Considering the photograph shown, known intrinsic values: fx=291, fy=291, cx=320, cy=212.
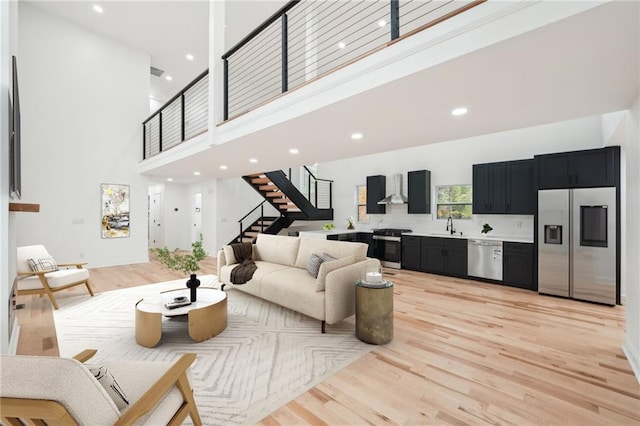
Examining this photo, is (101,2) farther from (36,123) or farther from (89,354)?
(89,354)

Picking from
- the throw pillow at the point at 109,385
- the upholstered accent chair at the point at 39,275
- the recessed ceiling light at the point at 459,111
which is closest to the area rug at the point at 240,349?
the upholstered accent chair at the point at 39,275

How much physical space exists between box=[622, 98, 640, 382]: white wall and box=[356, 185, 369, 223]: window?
19.6 ft

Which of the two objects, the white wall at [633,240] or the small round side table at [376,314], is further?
the small round side table at [376,314]

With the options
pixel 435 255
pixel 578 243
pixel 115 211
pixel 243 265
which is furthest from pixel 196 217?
pixel 578 243

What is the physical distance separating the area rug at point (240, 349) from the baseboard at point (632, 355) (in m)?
2.26

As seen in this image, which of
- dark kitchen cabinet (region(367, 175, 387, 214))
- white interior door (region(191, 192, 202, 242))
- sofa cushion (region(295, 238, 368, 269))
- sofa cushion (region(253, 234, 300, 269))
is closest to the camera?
sofa cushion (region(295, 238, 368, 269))

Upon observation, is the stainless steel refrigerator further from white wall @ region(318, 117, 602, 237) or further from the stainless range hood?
the stainless range hood

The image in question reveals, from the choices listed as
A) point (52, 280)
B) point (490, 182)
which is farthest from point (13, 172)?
point (490, 182)

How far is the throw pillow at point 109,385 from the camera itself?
1273 mm

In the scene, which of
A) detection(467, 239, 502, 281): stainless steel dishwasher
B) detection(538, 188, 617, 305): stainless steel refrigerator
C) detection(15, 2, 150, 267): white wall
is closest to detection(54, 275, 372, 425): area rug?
detection(15, 2, 150, 267): white wall

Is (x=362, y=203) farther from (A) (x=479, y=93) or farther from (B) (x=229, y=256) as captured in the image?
(A) (x=479, y=93)

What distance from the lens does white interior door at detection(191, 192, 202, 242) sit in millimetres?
9469

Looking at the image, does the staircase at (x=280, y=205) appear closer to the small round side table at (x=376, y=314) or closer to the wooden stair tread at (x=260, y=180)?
the wooden stair tread at (x=260, y=180)

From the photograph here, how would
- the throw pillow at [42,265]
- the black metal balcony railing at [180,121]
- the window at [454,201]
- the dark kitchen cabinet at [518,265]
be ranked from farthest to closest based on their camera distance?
the black metal balcony railing at [180,121] < the window at [454,201] < the dark kitchen cabinet at [518,265] < the throw pillow at [42,265]
